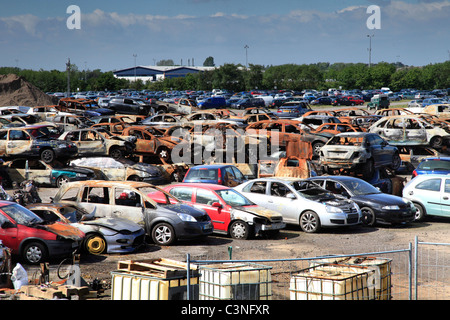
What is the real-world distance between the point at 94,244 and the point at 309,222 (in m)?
5.71

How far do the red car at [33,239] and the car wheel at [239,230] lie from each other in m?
3.98

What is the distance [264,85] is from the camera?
103m

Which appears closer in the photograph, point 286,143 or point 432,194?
point 432,194

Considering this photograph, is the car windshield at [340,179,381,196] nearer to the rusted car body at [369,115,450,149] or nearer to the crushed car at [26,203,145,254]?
the crushed car at [26,203,145,254]

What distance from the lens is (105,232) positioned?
13461 millimetres

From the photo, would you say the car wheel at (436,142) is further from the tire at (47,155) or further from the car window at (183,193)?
the tire at (47,155)

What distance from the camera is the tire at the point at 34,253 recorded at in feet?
41.0

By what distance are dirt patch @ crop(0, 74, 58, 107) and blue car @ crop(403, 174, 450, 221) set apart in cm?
4116

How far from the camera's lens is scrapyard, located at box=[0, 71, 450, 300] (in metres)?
9.27

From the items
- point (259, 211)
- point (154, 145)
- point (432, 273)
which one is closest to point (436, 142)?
point (154, 145)

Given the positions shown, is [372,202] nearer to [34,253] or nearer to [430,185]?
[430,185]

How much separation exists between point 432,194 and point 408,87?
297ft

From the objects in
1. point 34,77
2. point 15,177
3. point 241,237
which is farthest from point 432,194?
point 34,77
